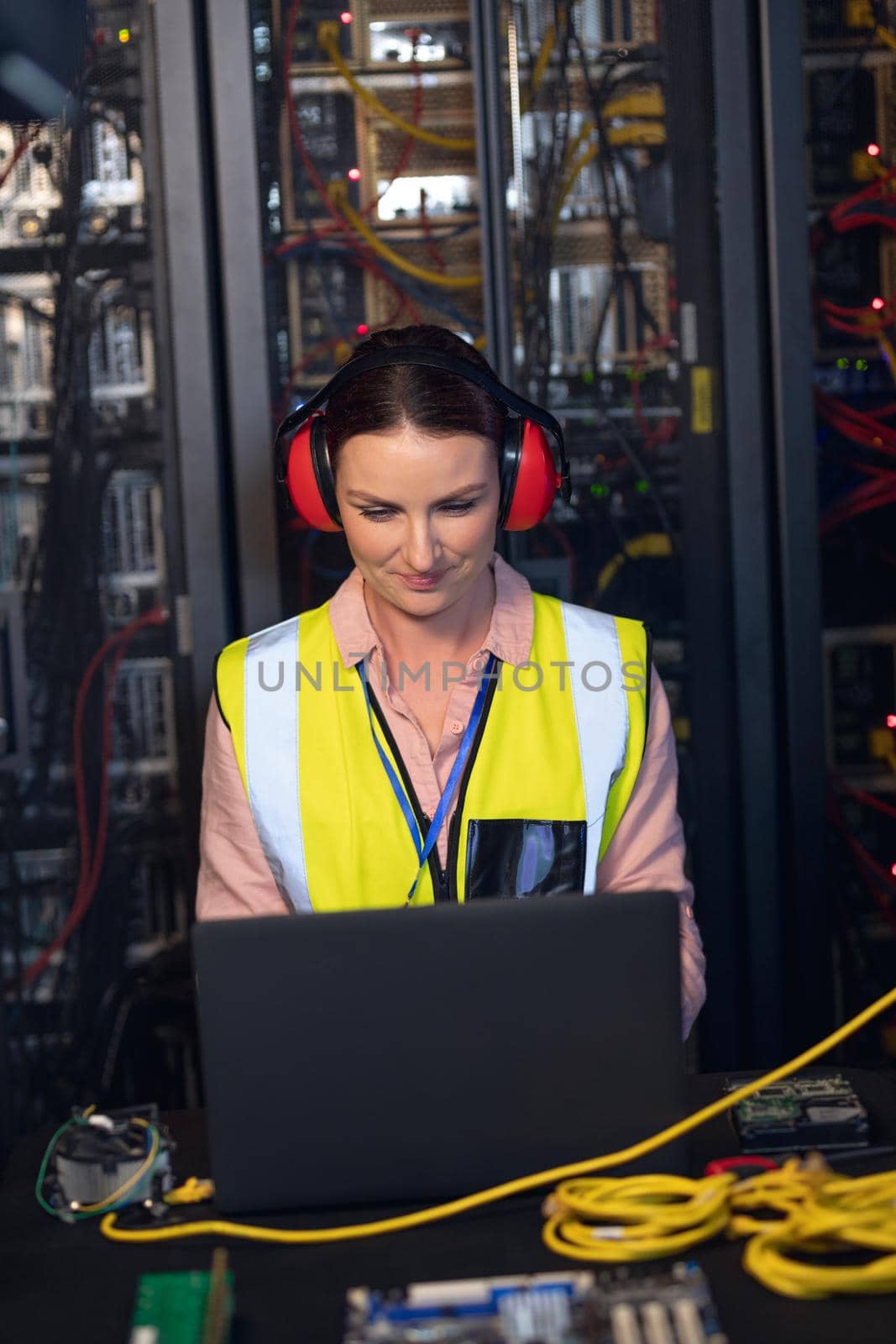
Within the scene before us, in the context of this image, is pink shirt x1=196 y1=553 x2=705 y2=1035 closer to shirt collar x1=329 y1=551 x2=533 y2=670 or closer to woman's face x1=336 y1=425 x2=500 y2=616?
shirt collar x1=329 y1=551 x2=533 y2=670

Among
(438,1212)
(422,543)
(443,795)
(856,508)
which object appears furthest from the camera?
(856,508)

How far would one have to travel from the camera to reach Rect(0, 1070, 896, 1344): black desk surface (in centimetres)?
91

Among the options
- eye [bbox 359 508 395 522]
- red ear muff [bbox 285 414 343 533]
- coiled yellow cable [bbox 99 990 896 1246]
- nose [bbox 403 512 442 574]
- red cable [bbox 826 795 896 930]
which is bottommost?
red cable [bbox 826 795 896 930]

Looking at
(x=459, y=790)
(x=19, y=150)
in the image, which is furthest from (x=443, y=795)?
(x=19, y=150)

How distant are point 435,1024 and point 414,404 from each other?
2.52ft

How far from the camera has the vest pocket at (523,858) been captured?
164cm

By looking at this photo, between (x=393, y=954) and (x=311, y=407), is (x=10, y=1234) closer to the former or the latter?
(x=393, y=954)

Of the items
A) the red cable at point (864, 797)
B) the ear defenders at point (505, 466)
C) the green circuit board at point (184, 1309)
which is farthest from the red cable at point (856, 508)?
the green circuit board at point (184, 1309)

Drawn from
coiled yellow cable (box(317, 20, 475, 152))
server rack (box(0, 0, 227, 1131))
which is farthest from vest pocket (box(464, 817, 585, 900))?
coiled yellow cable (box(317, 20, 475, 152))

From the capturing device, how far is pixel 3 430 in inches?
84.2

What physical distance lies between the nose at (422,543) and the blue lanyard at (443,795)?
20 cm

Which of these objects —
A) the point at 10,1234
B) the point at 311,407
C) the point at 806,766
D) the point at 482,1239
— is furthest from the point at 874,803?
the point at 10,1234

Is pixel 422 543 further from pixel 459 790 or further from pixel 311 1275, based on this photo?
pixel 311 1275

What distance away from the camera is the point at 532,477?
1.60 meters
